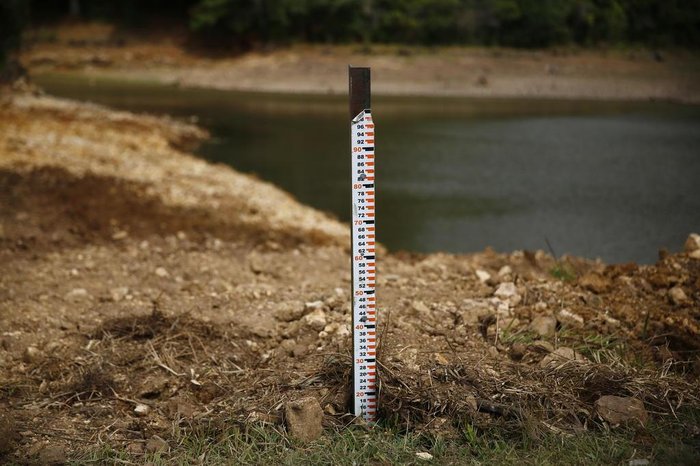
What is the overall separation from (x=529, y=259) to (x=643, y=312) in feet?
5.80

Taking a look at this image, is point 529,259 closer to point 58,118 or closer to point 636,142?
point 636,142

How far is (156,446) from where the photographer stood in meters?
3.60

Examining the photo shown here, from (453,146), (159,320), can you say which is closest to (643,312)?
(159,320)

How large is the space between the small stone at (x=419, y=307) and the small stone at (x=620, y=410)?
1.53 m

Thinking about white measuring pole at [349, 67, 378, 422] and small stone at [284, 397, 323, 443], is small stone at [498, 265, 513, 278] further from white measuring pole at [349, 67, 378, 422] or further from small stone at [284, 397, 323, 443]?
small stone at [284, 397, 323, 443]

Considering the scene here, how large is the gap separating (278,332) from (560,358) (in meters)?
1.75

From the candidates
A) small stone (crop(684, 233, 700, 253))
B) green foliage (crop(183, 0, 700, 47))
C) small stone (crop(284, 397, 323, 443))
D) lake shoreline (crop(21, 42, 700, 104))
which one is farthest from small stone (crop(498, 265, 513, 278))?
green foliage (crop(183, 0, 700, 47))

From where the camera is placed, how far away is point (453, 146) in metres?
15.3

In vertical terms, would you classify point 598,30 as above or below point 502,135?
above

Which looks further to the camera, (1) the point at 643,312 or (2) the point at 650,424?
(1) the point at 643,312

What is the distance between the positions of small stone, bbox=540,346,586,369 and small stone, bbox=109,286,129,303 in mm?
3175

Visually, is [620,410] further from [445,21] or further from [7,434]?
[445,21]

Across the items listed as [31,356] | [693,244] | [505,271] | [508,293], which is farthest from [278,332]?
[693,244]

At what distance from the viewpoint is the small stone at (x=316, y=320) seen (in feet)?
16.1
